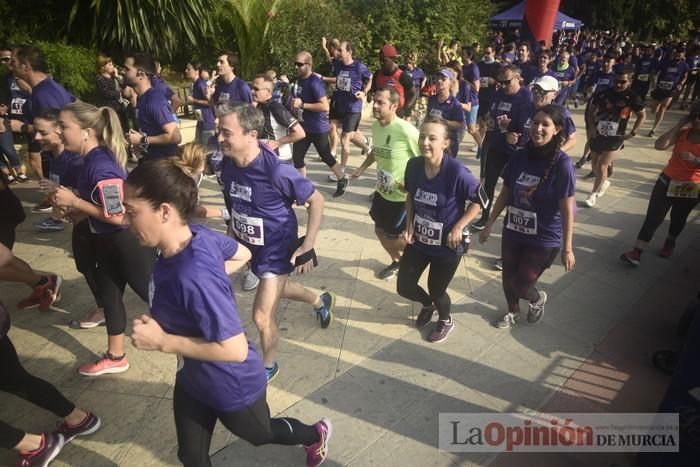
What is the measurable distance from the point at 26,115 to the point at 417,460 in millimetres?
5821

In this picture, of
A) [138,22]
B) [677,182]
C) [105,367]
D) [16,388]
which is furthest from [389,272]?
[138,22]

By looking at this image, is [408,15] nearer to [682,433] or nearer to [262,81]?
[262,81]

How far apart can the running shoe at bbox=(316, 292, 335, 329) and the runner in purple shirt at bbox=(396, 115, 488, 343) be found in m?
0.69

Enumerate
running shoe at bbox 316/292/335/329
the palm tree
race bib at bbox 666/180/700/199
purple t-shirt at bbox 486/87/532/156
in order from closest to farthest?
1. running shoe at bbox 316/292/335/329
2. race bib at bbox 666/180/700/199
3. purple t-shirt at bbox 486/87/532/156
4. the palm tree

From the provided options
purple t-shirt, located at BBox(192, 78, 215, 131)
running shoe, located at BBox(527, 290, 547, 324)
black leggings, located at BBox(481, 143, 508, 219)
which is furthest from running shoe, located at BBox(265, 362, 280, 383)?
purple t-shirt, located at BBox(192, 78, 215, 131)

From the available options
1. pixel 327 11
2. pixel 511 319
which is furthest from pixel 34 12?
pixel 511 319

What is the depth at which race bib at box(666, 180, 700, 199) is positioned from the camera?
4512mm

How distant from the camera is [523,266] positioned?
12.0ft

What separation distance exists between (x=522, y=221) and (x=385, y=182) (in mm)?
1319

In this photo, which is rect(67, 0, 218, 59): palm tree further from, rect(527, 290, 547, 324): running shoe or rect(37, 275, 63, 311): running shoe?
rect(527, 290, 547, 324): running shoe

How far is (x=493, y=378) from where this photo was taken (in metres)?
3.40

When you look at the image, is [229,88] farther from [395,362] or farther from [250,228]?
[395,362]

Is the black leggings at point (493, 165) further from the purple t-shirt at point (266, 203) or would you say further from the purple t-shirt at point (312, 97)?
the purple t-shirt at point (266, 203)

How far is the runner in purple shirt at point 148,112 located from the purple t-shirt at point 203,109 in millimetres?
2235
